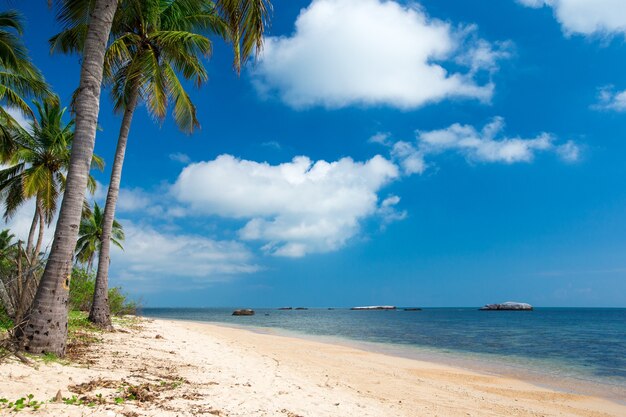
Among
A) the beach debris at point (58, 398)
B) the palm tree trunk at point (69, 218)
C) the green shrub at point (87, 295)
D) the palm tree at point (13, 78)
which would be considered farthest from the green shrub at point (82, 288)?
the beach debris at point (58, 398)

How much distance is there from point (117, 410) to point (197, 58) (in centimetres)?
1301

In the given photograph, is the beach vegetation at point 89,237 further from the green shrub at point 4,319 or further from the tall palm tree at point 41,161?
the green shrub at point 4,319

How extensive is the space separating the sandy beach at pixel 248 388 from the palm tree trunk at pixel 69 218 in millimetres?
784

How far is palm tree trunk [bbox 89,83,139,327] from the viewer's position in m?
12.7

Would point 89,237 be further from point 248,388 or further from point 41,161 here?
point 248,388

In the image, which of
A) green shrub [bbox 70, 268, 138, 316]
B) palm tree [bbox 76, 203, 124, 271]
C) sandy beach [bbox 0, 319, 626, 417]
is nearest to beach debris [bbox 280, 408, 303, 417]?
sandy beach [bbox 0, 319, 626, 417]

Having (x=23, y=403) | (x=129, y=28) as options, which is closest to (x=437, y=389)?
(x=23, y=403)

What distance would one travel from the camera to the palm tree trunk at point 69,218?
271 inches

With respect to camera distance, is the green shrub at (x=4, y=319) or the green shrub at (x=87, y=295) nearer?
the green shrub at (x=4, y=319)

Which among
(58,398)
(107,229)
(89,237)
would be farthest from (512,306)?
(58,398)

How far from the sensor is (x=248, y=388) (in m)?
6.87

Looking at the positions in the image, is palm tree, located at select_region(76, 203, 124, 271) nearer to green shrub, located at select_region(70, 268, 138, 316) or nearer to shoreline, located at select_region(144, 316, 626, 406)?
green shrub, located at select_region(70, 268, 138, 316)

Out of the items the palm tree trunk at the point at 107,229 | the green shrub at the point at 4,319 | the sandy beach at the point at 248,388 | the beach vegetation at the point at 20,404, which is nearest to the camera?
the beach vegetation at the point at 20,404

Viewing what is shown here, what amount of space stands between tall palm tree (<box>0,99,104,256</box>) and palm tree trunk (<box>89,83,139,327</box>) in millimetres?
8821
